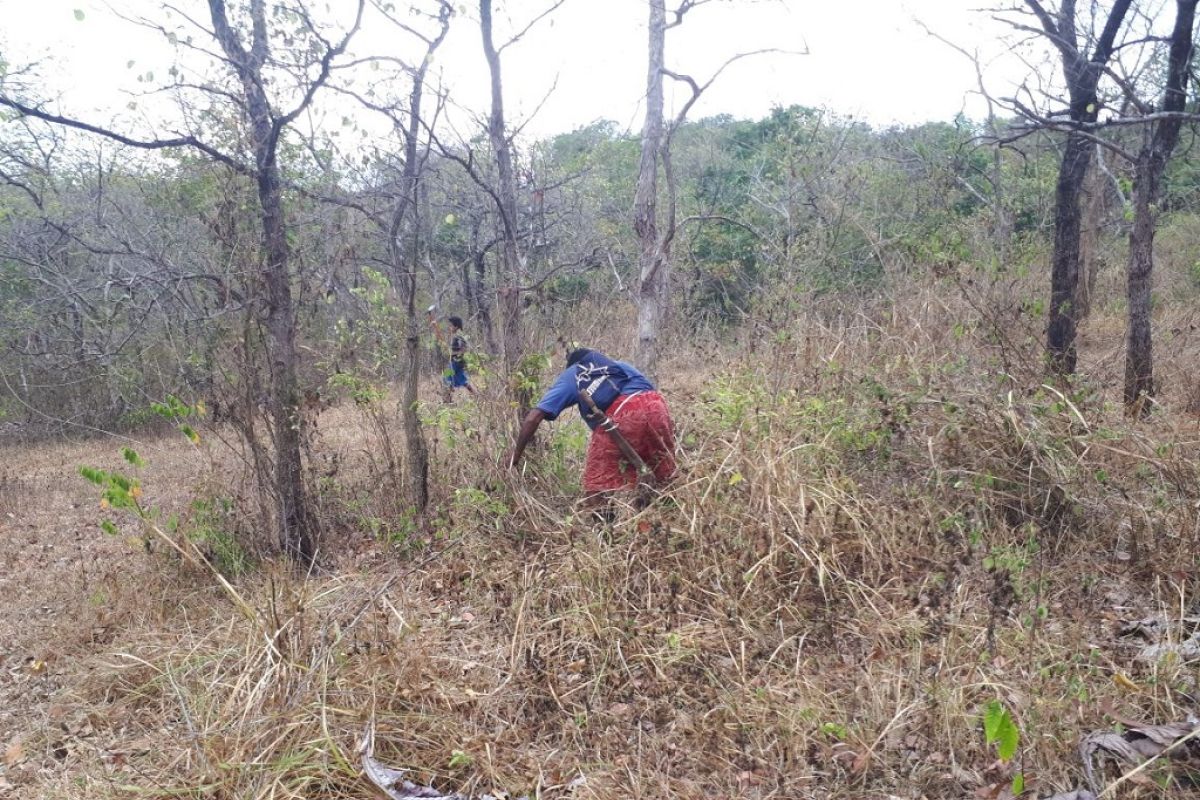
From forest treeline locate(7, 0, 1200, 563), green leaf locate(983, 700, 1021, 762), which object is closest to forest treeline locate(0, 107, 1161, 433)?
forest treeline locate(7, 0, 1200, 563)

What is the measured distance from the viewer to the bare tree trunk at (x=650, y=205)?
26.3 feet

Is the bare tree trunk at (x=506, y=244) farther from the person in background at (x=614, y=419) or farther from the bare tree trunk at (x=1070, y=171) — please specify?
the bare tree trunk at (x=1070, y=171)

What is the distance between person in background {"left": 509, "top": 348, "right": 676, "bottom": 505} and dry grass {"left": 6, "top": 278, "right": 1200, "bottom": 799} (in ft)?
0.66

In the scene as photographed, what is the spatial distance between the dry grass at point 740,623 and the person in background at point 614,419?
0.66ft

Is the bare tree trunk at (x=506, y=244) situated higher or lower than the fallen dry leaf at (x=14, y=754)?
higher

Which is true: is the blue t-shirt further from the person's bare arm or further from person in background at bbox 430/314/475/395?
person in background at bbox 430/314/475/395

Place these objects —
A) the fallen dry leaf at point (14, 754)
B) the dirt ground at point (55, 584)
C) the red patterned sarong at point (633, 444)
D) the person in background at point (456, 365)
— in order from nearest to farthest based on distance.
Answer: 1. the fallen dry leaf at point (14, 754)
2. the dirt ground at point (55, 584)
3. the red patterned sarong at point (633, 444)
4. the person in background at point (456, 365)

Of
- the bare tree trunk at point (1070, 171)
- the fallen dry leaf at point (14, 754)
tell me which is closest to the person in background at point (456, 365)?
the fallen dry leaf at point (14, 754)

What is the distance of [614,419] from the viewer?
5.31 metres

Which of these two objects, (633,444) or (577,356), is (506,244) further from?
(633,444)

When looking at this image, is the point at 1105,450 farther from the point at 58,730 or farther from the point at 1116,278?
the point at 1116,278

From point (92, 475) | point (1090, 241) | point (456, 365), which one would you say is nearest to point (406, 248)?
point (456, 365)

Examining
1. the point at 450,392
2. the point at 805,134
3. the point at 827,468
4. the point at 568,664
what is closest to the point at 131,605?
the point at 450,392

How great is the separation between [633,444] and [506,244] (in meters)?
2.29
